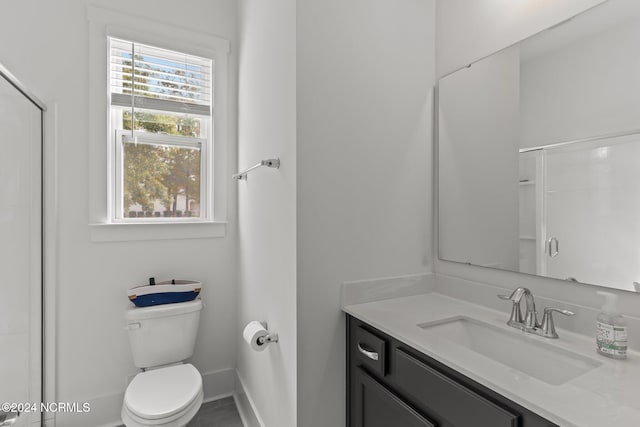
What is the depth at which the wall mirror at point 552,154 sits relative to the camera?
2.97 ft

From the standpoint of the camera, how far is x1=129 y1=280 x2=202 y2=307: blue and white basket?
176cm

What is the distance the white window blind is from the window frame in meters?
0.04

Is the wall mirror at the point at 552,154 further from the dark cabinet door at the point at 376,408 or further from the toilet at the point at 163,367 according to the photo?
the toilet at the point at 163,367

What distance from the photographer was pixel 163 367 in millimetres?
1796

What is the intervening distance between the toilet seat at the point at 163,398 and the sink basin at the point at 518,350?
1107mm

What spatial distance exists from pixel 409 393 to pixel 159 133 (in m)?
1.97

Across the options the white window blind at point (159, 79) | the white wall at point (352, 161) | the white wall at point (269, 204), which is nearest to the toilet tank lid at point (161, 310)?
the white wall at point (269, 204)

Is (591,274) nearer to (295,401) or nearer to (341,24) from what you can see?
(295,401)

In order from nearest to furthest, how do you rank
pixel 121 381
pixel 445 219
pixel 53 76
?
pixel 445 219
pixel 53 76
pixel 121 381

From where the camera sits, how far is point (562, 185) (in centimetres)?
105

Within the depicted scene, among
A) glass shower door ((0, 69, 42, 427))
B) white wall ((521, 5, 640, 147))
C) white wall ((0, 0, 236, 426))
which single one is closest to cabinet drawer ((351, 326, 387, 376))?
white wall ((521, 5, 640, 147))

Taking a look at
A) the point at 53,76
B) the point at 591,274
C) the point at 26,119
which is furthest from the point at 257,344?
the point at 53,76

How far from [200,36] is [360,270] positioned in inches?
71.1

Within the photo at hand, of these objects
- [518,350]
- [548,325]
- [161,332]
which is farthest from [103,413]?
[548,325]
